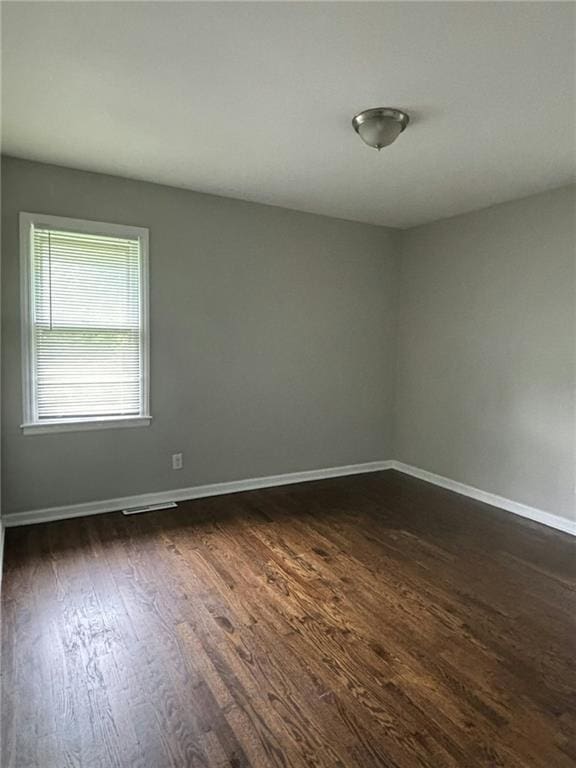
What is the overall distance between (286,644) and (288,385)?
253cm

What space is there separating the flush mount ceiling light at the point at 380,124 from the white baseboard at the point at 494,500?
9.58 feet

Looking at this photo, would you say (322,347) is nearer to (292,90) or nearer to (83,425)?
(83,425)

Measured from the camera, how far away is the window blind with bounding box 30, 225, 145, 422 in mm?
3289

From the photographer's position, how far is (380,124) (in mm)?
2395

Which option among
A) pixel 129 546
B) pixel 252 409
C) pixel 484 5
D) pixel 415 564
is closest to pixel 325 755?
pixel 415 564

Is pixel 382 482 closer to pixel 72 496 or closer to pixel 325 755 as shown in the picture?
pixel 72 496

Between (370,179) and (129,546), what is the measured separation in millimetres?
3008

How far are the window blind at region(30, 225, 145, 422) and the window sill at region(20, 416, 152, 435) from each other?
55 millimetres

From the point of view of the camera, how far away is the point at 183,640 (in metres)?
2.10

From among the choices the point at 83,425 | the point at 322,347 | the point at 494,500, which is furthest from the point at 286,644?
the point at 322,347

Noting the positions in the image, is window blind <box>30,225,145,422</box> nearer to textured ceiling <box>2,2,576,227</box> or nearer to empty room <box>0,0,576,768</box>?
empty room <box>0,0,576,768</box>

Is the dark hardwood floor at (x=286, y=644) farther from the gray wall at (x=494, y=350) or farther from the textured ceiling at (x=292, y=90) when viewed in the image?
the textured ceiling at (x=292, y=90)

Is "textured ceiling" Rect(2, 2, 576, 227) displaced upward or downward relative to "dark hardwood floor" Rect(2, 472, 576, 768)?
upward

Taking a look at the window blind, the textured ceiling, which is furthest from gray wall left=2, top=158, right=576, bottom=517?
the textured ceiling
